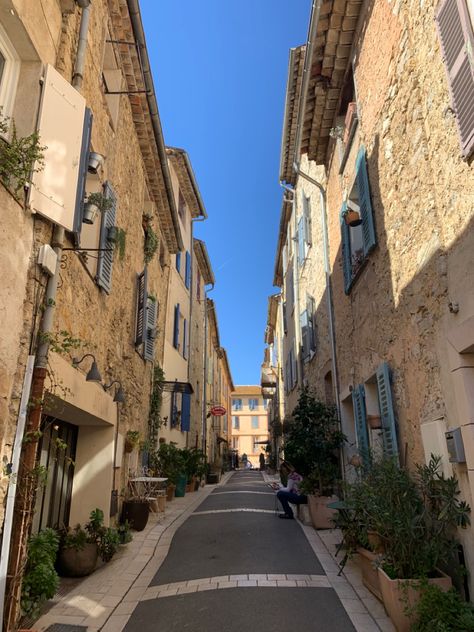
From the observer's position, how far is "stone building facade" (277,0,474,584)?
12.6 ft

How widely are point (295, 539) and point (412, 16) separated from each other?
6.75 meters

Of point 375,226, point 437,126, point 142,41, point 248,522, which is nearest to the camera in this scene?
point 437,126

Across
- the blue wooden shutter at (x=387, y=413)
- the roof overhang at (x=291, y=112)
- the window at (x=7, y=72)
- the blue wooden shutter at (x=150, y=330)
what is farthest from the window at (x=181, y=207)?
the window at (x=7, y=72)

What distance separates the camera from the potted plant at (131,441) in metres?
7.97

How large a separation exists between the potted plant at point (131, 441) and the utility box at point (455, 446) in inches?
217

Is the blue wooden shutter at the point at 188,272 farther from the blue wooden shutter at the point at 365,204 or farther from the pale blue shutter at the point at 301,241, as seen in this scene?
the blue wooden shutter at the point at 365,204

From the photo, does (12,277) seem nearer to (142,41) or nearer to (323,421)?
(142,41)

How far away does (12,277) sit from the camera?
11.9ft

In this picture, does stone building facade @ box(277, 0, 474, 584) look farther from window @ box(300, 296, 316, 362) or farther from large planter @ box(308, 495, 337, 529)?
window @ box(300, 296, 316, 362)

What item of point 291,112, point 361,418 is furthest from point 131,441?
point 291,112

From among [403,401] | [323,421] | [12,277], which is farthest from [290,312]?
[12,277]

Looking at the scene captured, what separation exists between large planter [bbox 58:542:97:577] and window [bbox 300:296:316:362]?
7131 millimetres

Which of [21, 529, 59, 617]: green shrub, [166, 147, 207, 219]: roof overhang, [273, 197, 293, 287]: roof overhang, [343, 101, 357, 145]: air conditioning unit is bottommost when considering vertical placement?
[21, 529, 59, 617]: green shrub

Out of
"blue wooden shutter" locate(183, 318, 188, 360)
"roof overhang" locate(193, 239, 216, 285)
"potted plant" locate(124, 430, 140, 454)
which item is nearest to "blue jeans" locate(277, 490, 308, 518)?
"potted plant" locate(124, 430, 140, 454)
